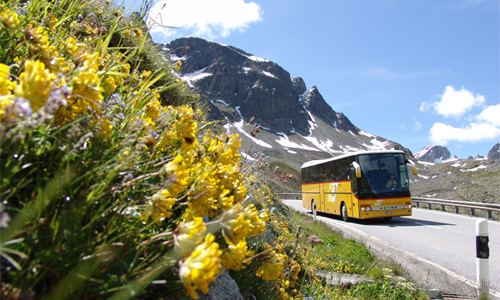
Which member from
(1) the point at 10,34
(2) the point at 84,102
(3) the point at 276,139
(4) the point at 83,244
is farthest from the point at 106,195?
(3) the point at 276,139

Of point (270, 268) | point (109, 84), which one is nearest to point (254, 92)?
point (109, 84)

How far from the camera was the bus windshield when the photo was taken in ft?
49.8

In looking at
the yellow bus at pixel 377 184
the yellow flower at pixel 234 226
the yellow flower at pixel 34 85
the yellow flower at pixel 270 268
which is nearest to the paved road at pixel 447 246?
the yellow bus at pixel 377 184

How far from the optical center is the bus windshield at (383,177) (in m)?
15.2

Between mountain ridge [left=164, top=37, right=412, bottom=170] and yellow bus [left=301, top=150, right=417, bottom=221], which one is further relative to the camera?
mountain ridge [left=164, top=37, right=412, bottom=170]

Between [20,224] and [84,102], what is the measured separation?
513mm

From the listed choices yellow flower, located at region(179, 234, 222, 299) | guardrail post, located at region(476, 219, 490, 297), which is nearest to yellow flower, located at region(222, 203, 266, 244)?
yellow flower, located at region(179, 234, 222, 299)

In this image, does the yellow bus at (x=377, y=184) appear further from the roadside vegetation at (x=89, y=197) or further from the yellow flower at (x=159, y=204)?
the yellow flower at (x=159, y=204)

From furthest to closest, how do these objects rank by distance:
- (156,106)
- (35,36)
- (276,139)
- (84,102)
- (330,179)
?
(276,139) → (330,179) → (156,106) → (35,36) → (84,102)

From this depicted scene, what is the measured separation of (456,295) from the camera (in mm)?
5191

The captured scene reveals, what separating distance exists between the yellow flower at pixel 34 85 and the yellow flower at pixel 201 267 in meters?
0.73

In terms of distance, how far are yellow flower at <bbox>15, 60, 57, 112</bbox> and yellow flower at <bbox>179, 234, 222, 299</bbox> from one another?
73 cm

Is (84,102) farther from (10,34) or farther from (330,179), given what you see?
(330,179)

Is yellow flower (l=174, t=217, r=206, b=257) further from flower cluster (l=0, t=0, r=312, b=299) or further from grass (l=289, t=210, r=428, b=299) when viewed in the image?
grass (l=289, t=210, r=428, b=299)
